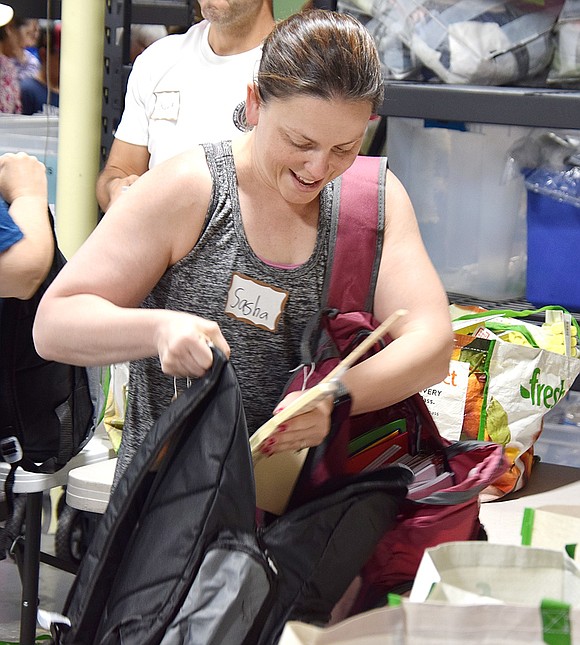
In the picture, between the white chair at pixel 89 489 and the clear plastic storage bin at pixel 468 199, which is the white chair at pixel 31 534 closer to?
the white chair at pixel 89 489

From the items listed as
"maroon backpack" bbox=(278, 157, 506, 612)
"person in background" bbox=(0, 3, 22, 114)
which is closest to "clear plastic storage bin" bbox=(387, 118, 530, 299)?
"maroon backpack" bbox=(278, 157, 506, 612)

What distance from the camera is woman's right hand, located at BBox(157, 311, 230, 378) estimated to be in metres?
1.06

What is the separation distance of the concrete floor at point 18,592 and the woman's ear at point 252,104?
1.63 m

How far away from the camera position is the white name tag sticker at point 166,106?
248 centimetres

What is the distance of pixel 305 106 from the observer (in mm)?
1183

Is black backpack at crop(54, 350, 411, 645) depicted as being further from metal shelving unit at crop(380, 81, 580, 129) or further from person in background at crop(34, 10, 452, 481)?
metal shelving unit at crop(380, 81, 580, 129)

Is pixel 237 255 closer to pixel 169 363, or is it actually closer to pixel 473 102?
pixel 169 363

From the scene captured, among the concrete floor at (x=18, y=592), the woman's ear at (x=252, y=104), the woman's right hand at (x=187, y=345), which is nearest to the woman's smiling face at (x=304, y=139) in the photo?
the woman's ear at (x=252, y=104)

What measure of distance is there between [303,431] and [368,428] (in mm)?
202

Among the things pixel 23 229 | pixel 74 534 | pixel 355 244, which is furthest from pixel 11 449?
pixel 355 244

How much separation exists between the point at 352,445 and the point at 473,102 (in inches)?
49.4

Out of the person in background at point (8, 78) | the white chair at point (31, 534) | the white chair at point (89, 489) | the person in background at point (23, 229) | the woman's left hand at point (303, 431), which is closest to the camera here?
the woman's left hand at point (303, 431)

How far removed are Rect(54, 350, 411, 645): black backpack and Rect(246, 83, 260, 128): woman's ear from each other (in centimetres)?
36

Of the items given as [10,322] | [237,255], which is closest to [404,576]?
[237,255]
